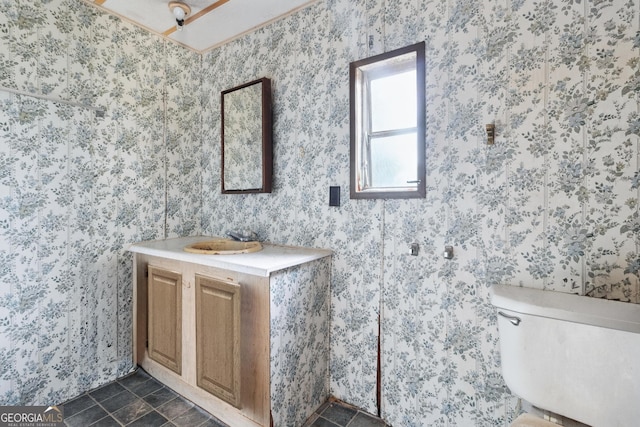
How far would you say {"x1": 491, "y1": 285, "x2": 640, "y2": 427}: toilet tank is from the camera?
0.91 metres

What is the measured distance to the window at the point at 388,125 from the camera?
58.8 inches

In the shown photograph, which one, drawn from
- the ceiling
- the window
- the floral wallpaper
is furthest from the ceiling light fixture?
the floral wallpaper

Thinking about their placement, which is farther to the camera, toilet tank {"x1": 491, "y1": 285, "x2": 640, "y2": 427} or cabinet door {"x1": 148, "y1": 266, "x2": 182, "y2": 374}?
cabinet door {"x1": 148, "y1": 266, "x2": 182, "y2": 374}

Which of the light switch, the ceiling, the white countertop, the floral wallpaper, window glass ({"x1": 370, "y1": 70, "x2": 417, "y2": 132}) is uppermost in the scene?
the ceiling

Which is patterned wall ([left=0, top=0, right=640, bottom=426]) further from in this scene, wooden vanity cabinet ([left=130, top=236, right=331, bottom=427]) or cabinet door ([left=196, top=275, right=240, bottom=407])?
cabinet door ([left=196, top=275, right=240, bottom=407])

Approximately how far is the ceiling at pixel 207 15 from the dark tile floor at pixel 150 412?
2413 millimetres

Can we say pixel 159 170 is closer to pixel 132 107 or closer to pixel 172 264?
pixel 132 107

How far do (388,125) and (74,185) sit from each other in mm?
1893

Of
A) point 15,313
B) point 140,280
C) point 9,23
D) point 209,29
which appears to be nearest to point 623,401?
point 140,280

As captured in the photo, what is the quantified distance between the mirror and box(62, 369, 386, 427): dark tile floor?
53.5 inches

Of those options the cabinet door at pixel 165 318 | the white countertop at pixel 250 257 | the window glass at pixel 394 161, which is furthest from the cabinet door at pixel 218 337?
the window glass at pixel 394 161

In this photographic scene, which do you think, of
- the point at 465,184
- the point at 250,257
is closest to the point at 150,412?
the point at 250,257

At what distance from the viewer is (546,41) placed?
1.20 meters

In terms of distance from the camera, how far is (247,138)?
2.10m
